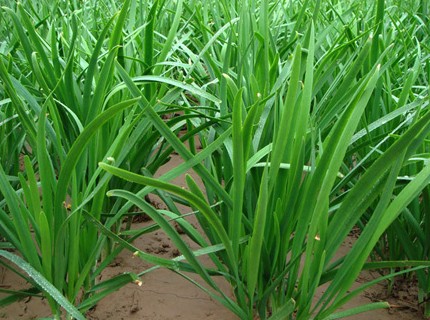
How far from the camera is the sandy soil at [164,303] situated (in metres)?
1.11

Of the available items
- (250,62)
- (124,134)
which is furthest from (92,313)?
(250,62)

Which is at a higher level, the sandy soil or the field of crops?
the field of crops

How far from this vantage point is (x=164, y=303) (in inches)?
44.8

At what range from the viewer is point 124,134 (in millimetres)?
972

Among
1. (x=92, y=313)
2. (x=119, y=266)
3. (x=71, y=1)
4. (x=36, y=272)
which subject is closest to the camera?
(x=36, y=272)

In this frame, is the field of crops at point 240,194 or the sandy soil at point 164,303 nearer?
the field of crops at point 240,194

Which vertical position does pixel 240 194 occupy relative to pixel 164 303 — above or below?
above

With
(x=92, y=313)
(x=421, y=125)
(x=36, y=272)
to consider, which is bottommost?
(x=92, y=313)

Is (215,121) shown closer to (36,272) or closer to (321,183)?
(321,183)

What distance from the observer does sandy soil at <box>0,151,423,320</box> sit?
1108 mm

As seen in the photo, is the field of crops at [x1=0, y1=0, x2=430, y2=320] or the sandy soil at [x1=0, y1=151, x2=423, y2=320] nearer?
the field of crops at [x1=0, y1=0, x2=430, y2=320]

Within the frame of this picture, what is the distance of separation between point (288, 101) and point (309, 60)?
99mm

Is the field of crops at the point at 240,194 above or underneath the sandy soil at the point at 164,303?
above

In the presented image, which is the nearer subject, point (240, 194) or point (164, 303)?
point (240, 194)
